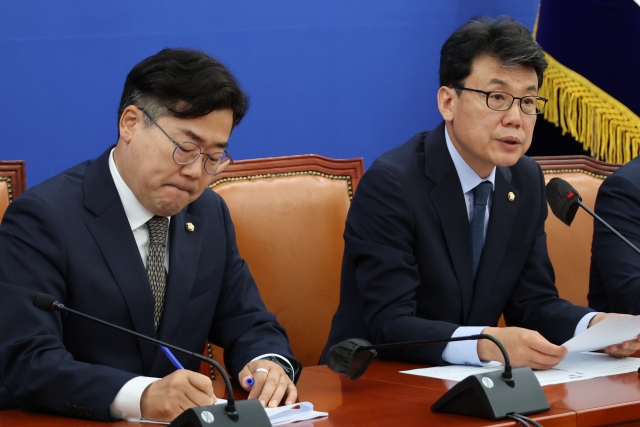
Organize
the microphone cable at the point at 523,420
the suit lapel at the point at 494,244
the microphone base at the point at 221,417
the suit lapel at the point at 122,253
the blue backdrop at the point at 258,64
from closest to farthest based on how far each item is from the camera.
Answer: the microphone base at the point at 221,417 < the microphone cable at the point at 523,420 < the suit lapel at the point at 122,253 < the suit lapel at the point at 494,244 < the blue backdrop at the point at 258,64

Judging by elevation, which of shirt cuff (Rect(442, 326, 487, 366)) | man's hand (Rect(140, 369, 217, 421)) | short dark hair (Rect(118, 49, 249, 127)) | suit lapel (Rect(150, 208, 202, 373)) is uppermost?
short dark hair (Rect(118, 49, 249, 127))

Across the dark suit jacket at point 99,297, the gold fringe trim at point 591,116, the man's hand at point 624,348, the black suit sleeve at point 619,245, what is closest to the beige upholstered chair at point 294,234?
the dark suit jacket at point 99,297

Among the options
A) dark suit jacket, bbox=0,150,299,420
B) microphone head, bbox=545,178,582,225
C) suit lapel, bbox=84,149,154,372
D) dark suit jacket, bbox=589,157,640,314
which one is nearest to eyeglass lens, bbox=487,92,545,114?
microphone head, bbox=545,178,582,225

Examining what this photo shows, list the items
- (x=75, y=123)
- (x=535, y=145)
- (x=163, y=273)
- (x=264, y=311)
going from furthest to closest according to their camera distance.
Answer: (x=535, y=145)
(x=75, y=123)
(x=264, y=311)
(x=163, y=273)

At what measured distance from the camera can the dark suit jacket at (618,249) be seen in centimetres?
241

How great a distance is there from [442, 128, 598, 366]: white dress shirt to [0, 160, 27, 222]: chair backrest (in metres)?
1.04

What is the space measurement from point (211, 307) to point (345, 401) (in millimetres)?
463

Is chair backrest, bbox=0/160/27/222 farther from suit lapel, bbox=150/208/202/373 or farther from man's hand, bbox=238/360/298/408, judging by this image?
man's hand, bbox=238/360/298/408

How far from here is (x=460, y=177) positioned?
2.26 m

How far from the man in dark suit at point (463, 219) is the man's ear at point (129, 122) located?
0.63m

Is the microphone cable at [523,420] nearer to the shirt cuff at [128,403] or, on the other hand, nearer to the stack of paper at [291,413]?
the stack of paper at [291,413]

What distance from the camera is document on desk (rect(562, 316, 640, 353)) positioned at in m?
1.84

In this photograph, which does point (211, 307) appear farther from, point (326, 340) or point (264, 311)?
point (326, 340)

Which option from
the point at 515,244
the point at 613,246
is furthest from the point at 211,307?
the point at 613,246
